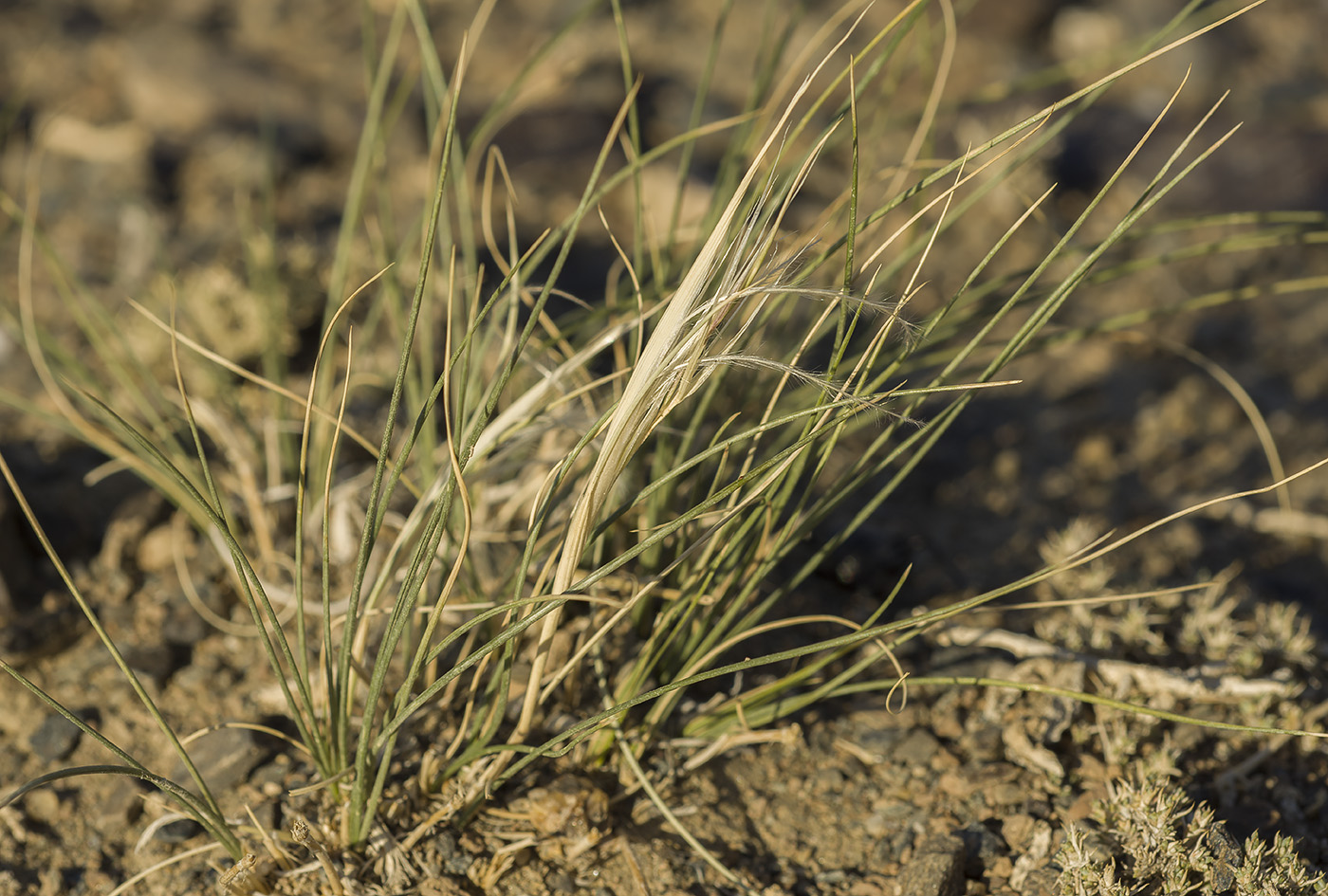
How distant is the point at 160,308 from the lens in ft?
8.91

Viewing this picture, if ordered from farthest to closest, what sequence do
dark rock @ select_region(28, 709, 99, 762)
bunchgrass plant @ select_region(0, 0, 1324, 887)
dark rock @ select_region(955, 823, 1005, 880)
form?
dark rock @ select_region(28, 709, 99, 762) → dark rock @ select_region(955, 823, 1005, 880) → bunchgrass plant @ select_region(0, 0, 1324, 887)

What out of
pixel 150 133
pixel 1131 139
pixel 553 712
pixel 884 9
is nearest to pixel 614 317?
pixel 553 712

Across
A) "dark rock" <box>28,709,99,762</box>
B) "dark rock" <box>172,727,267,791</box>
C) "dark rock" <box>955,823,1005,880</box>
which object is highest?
"dark rock" <box>172,727,267,791</box>

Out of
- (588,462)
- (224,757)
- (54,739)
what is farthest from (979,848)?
(54,739)

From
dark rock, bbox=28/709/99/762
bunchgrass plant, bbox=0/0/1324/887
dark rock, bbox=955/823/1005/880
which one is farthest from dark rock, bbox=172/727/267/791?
dark rock, bbox=955/823/1005/880

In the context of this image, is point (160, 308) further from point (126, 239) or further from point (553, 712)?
point (553, 712)

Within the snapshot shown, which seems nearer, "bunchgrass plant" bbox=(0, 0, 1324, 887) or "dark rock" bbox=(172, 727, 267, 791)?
"bunchgrass plant" bbox=(0, 0, 1324, 887)

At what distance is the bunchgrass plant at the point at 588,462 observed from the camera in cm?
124

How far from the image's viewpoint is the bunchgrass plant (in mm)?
1238

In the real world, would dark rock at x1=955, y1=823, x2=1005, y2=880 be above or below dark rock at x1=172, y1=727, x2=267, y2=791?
below

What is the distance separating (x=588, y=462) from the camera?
1.69 metres

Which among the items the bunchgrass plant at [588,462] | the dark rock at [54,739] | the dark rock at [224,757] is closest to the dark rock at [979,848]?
the bunchgrass plant at [588,462]

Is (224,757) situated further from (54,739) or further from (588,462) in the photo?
(588,462)

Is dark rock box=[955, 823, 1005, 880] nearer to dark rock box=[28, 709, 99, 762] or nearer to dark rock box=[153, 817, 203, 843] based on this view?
dark rock box=[153, 817, 203, 843]
